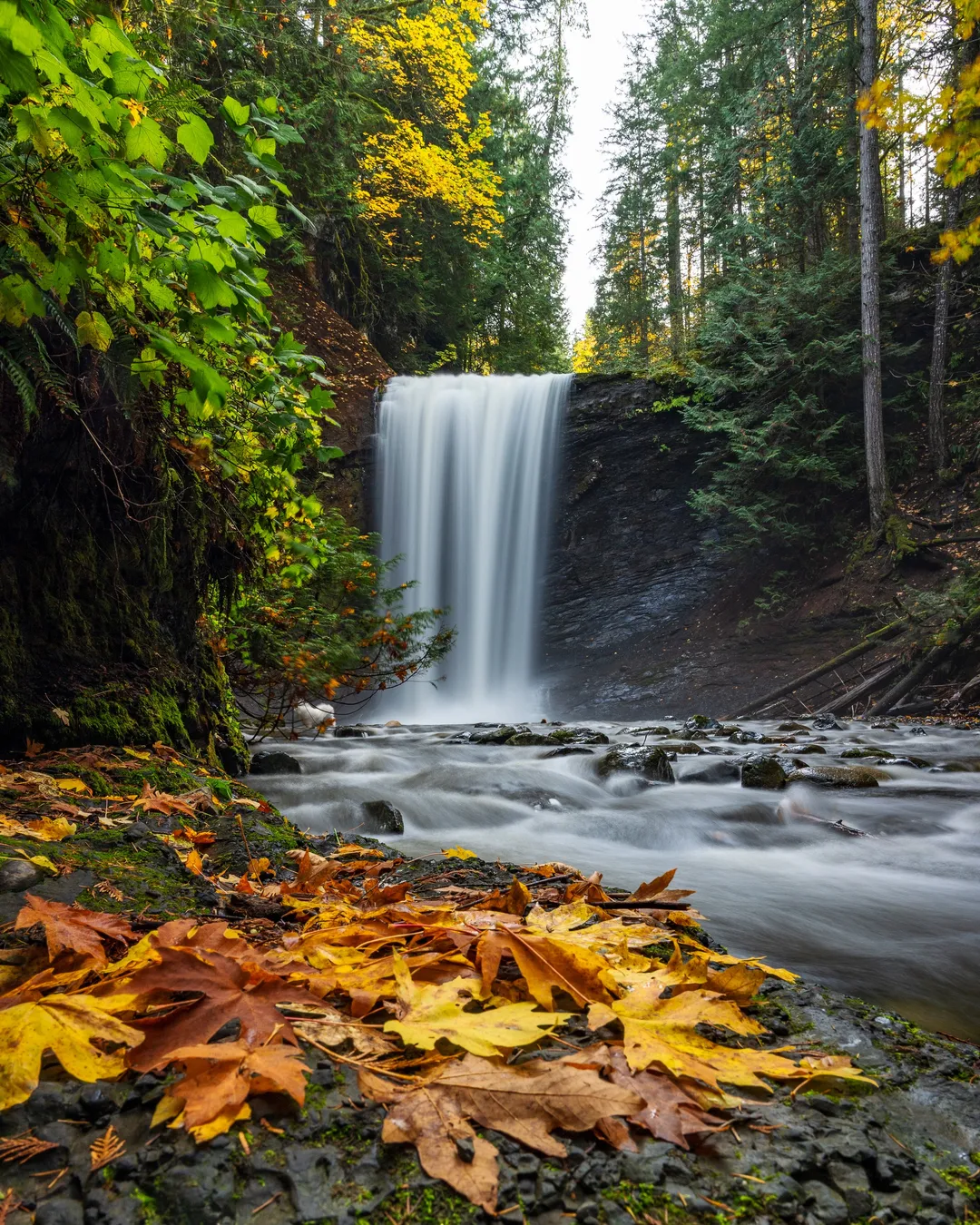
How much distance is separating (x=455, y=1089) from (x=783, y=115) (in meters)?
19.5

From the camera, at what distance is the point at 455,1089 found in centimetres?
86

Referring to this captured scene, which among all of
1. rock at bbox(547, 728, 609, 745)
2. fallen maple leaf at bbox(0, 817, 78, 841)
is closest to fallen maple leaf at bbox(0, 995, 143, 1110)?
fallen maple leaf at bbox(0, 817, 78, 841)

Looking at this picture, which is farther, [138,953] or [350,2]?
[350,2]

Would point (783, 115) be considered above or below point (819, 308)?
above

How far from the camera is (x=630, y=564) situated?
16.5m

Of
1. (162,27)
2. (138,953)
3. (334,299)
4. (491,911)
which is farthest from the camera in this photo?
(334,299)

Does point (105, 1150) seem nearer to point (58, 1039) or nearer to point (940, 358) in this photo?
point (58, 1039)

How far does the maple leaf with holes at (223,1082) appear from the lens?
2.59 feet

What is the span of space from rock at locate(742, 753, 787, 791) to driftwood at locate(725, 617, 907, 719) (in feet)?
20.8

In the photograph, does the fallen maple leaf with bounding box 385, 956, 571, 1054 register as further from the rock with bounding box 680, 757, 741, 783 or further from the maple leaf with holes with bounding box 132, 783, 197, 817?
the rock with bounding box 680, 757, 741, 783

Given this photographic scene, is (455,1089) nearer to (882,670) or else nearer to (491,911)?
(491,911)

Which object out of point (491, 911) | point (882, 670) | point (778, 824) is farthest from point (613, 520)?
point (491, 911)

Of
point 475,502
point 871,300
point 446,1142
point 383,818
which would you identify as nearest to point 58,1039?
point 446,1142

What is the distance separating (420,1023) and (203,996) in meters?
0.30
